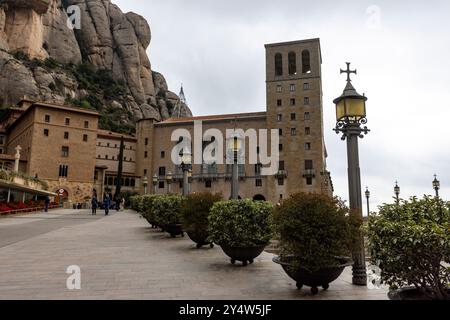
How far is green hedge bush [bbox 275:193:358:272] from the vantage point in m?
4.87

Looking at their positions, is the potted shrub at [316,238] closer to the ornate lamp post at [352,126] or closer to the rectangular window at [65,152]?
the ornate lamp post at [352,126]

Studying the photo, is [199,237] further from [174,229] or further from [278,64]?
Result: [278,64]

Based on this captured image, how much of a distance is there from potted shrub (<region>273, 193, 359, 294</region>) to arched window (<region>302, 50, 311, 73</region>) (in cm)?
5036

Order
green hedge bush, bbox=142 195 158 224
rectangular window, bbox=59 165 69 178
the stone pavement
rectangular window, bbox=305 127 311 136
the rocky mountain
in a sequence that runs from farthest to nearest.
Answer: the rocky mountain, rectangular window, bbox=59 165 69 178, rectangular window, bbox=305 127 311 136, green hedge bush, bbox=142 195 158 224, the stone pavement

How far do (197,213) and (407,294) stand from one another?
21.0 ft

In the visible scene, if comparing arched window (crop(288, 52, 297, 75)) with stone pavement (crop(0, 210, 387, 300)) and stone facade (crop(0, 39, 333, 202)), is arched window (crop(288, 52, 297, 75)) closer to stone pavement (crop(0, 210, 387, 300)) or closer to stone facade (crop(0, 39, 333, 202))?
stone facade (crop(0, 39, 333, 202))

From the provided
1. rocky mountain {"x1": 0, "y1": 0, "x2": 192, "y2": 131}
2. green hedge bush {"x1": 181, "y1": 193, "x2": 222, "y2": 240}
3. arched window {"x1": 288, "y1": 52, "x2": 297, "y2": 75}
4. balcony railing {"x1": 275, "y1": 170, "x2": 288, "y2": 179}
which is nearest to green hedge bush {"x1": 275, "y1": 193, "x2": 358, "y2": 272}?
green hedge bush {"x1": 181, "y1": 193, "x2": 222, "y2": 240}

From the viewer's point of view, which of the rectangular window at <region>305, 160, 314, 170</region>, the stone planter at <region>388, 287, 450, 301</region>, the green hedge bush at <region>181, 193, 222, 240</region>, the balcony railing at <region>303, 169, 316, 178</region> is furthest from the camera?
the rectangular window at <region>305, 160, 314, 170</region>

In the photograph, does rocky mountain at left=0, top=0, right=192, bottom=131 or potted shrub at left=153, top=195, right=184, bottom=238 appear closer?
potted shrub at left=153, top=195, right=184, bottom=238

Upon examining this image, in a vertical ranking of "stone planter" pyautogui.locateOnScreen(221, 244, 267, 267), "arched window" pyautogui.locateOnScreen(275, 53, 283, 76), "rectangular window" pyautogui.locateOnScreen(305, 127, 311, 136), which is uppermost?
"arched window" pyautogui.locateOnScreen(275, 53, 283, 76)

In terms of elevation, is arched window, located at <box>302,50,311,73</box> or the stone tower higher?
arched window, located at <box>302,50,311,73</box>

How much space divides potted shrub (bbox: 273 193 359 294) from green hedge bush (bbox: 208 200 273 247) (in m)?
1.94

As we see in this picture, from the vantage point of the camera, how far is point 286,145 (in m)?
51.1
